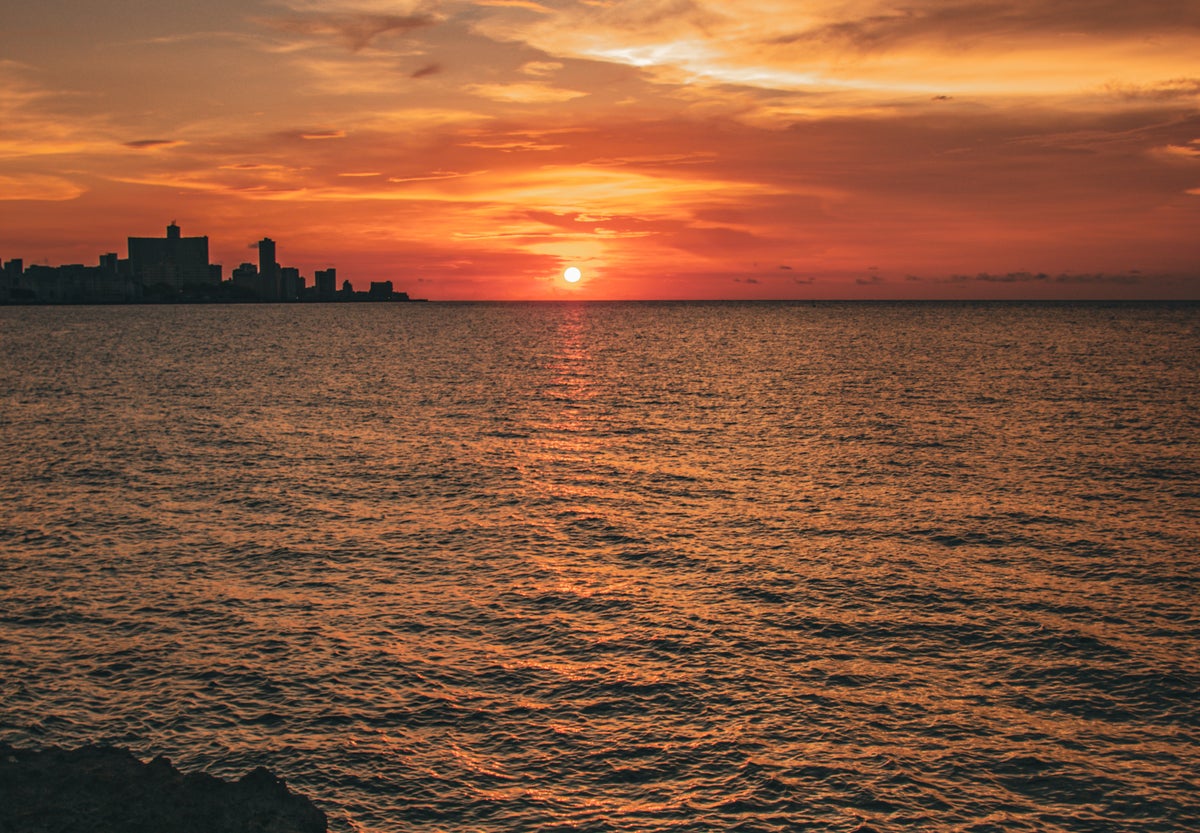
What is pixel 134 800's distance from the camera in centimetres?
1606

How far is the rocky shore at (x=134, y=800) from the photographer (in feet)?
50.2

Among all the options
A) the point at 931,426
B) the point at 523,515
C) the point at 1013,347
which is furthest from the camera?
the point at 1013,347

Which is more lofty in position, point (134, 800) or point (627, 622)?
point (134, 800)

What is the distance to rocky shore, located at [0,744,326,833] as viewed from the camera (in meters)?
15.3

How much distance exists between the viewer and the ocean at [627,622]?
19281 mm

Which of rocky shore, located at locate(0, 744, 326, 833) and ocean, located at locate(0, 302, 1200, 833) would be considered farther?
ocean, located at locate(0, 302, 1200, 833)

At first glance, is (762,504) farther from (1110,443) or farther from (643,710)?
(1110,443)

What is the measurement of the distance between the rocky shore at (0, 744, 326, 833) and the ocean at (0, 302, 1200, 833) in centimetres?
173

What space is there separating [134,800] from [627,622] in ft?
50.6

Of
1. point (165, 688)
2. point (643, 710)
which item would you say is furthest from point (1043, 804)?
point (165, 688)

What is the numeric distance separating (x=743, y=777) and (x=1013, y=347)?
179 m

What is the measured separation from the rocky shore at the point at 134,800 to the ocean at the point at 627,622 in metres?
1.73

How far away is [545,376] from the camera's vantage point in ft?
403

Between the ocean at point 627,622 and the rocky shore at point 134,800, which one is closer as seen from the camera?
the rocky shore at point 134,800
